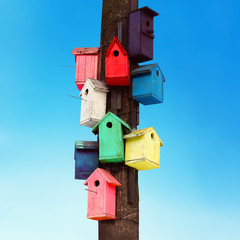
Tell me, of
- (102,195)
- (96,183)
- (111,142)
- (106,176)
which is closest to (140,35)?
(111,142)

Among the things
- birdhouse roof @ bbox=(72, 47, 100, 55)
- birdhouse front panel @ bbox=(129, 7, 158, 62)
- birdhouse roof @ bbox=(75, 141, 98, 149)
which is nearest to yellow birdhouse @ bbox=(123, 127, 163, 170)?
birdhouse roof @ bbox=(75, 141, 98, 149)

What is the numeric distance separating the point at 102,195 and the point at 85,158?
728 millimetres

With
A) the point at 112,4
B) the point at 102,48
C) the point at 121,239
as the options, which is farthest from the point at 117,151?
the point at 112,4

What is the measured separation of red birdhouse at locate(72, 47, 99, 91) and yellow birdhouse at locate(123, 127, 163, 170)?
4.18ft

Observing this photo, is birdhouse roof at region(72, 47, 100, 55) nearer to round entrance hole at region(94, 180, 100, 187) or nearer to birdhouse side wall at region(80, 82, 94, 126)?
birdhouse side wall at region(80, 82, 94, 126)

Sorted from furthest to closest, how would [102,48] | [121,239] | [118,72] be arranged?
1. [102,48]
2. [118,72]
3. [121,239]

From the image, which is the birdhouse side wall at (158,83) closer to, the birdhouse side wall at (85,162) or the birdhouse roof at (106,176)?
the birdhouse side wall at (85,162)

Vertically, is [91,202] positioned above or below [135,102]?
below

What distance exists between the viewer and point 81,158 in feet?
22.0

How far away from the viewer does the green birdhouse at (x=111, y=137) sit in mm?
6316

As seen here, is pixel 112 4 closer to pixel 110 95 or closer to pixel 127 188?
pixel 110 95

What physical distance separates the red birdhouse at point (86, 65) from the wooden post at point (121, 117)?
0.44ft

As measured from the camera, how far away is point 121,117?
663 centimetres

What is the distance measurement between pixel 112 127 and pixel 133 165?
1.87 feet
